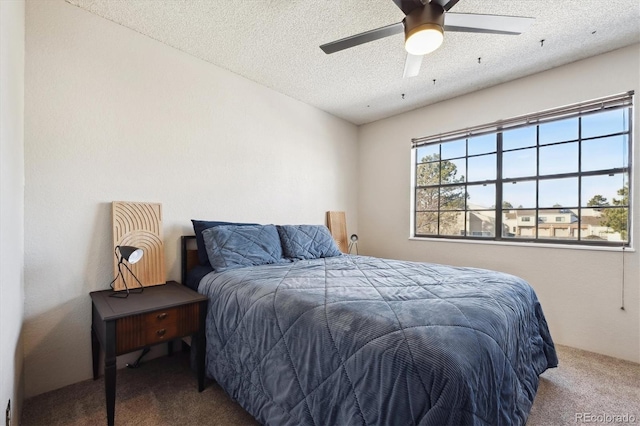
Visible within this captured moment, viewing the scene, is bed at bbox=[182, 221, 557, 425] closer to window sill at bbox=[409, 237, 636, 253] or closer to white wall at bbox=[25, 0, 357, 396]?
white wall at bbox=[25, 0, 357, 396]

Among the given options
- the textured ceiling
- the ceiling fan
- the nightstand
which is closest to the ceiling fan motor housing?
the ceiling fan

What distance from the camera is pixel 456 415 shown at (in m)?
0.82

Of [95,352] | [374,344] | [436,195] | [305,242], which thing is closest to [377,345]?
[374,344]

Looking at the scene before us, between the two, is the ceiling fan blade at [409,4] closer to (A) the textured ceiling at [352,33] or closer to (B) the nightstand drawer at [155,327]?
(A) the textured ceiling at [352,33]

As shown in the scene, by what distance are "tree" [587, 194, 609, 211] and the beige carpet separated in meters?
1.35

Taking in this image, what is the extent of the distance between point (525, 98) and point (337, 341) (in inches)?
125

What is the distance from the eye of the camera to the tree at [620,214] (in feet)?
7.86

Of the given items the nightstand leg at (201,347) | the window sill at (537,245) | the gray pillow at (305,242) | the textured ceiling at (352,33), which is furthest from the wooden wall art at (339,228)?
the nightstand leg at (201,347)

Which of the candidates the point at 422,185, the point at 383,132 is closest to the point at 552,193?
A: the point at 422,185

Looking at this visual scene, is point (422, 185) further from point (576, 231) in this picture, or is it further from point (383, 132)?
point (576, 231)

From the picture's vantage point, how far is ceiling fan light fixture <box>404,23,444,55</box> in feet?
4.94

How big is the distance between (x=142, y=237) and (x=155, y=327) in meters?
0.79

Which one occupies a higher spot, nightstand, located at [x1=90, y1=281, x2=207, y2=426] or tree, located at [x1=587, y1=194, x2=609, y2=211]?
tree, located at [x1=587, y1=194, x2=609, y2=211]

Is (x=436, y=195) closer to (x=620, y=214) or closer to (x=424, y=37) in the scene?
(x=620, y=214)
